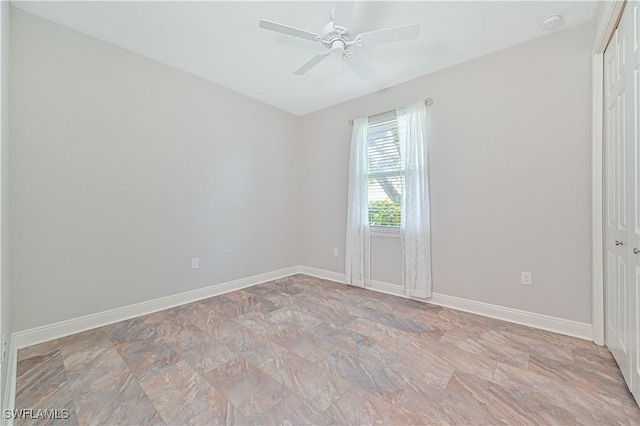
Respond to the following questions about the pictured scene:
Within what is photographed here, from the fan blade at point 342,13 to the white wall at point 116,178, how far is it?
77.8 inches

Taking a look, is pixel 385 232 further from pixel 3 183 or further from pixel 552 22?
pixel 3 183

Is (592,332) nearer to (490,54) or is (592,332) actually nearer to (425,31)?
(490,54)

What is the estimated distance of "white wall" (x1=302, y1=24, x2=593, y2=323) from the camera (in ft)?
7.45

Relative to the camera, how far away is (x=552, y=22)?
2209mm

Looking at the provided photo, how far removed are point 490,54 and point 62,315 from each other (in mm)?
4505

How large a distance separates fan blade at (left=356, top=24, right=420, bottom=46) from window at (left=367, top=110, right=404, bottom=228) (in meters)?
1.36

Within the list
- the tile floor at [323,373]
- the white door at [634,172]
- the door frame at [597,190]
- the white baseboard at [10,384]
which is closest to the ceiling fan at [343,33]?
the white door at [634,172]

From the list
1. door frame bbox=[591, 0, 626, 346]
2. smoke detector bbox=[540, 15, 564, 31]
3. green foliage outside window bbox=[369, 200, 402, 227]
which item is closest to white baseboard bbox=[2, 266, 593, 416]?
door frame bbox=[591, 0, 626, 346]

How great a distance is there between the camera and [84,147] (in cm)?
237

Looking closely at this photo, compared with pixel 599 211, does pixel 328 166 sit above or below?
above

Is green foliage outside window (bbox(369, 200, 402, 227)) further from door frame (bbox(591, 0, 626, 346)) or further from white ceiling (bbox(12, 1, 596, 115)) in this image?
door frame (bbox(591, 0, 626, 346))

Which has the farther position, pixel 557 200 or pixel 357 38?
pixel 557 200

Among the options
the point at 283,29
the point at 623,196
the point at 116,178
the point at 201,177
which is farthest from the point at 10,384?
the point at 623,196

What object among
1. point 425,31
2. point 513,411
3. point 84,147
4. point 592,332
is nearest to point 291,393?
point 513,411
